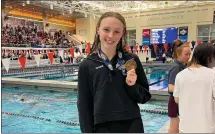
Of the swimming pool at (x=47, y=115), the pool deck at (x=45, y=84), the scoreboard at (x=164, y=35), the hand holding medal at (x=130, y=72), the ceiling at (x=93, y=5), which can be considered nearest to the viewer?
the hand holding medal at (x=130, y=72)

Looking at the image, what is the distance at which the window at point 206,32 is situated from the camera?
2000 cm

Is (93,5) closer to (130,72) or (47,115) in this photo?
(47,115)

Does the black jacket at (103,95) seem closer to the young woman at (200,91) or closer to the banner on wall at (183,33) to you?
the young woman at (200,91)

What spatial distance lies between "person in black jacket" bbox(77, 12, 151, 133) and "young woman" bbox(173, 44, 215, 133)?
1.96 ft

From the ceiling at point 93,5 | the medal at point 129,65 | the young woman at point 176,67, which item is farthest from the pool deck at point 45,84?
the ceiling at point 93,5

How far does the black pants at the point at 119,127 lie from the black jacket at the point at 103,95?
3 cm

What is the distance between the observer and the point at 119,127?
114 cm

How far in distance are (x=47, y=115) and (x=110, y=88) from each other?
177 inches

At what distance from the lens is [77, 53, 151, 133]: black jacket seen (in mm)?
1122

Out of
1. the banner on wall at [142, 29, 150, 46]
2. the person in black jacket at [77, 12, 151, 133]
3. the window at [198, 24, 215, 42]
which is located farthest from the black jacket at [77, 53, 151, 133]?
the banner on wall at [142, 29, 150, 46]

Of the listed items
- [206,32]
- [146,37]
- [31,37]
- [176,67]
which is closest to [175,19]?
[206,32]

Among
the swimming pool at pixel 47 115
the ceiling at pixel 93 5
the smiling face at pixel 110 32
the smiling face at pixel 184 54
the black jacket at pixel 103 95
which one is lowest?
the swimming pool at pixel 47 115

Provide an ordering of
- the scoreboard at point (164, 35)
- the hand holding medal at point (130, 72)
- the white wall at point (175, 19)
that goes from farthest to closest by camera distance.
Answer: the scoreboard at point (164, 35) → the white wall at point (175, 19) → the hand holding medal at point (130, 72)

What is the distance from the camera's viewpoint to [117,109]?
1.12 meters
